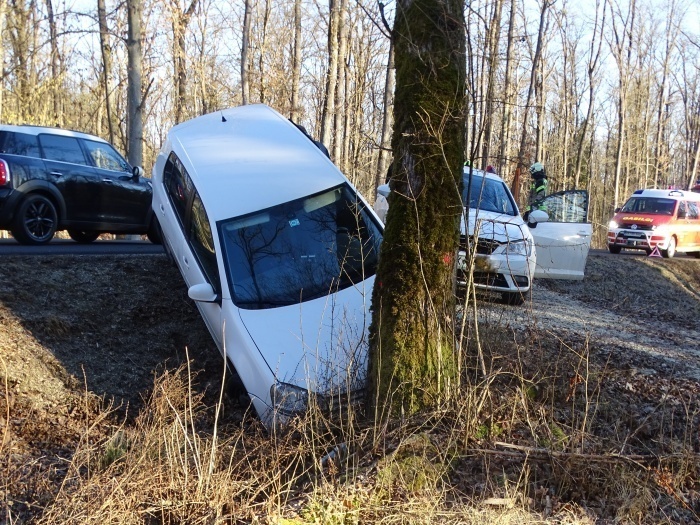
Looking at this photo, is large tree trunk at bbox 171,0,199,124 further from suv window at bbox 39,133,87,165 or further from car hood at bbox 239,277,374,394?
car hood at bbox 239,277,374,394

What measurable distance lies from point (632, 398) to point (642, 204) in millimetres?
17771

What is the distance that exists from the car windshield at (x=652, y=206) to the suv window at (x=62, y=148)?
16649 mm

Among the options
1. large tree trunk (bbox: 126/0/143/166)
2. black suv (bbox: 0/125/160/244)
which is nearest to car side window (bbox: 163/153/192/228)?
black suv (bbox: 0/125/160/244)

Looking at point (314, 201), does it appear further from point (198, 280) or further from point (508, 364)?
point (508, 364)

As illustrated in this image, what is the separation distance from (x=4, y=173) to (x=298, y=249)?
5.45m

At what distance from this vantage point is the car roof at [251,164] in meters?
7.14

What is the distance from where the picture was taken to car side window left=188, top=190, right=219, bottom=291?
6.70 metres

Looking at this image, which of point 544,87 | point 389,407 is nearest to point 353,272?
point 389,407

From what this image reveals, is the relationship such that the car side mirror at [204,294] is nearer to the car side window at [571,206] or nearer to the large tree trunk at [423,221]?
the large tree trunk at [423,221]

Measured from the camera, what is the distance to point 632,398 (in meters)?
5.90

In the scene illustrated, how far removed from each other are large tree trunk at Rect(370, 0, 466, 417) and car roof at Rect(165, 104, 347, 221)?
2.14m

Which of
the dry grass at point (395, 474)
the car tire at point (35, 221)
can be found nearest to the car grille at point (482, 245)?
the dry grass at point (395, 474)

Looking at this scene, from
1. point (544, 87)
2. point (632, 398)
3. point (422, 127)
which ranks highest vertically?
point (544, 87)

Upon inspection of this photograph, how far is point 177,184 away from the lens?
8125mm
